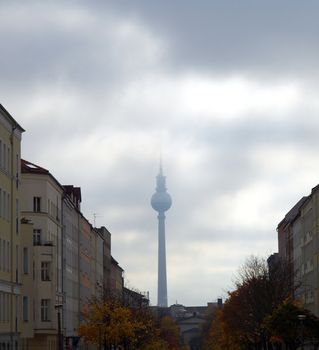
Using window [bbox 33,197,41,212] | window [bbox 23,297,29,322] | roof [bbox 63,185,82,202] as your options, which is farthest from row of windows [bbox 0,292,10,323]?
roof [bbox 63,185,82,202]

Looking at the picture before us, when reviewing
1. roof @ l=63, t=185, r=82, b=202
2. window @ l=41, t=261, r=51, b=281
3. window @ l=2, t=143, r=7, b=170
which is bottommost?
window @ l=41, t=261, r=51, b=281

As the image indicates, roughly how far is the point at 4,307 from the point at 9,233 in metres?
5.18

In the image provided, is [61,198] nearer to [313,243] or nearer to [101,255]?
[313,243]

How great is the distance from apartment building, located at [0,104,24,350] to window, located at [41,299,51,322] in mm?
15826

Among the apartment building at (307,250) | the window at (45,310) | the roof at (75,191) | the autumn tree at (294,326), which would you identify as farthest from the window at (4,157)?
the roof at (75,191)

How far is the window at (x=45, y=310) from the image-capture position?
90.6 meters

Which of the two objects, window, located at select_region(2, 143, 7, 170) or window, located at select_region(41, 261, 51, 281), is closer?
window, located at select_region(2, 143, 7, 170)

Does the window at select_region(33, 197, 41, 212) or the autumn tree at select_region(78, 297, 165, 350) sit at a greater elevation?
the window at select_region(33, 197, 41, 212)

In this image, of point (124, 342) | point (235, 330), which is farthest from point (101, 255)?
point (124, 342)

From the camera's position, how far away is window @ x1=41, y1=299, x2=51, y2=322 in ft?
297

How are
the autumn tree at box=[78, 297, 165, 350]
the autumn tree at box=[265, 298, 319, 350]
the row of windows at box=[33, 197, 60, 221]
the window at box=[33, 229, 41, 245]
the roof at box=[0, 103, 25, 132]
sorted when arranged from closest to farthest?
the roof at box=[0, 103, 25, 132]
the autumn tree at box=[265, 298, 319, 350]
the window at box=[33, 229, 41, 245]
the row of windows at box=[33, 197, 60, 221]
the autumn tree at box=[78, 297, 165, 350]

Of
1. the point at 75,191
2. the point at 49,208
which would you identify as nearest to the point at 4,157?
the point at 49,208

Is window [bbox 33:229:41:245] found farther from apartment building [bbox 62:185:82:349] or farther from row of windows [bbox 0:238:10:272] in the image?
row of windows [bbox 0:238:10:272]

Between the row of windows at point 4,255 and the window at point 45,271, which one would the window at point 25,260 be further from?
the window at point 45,271
